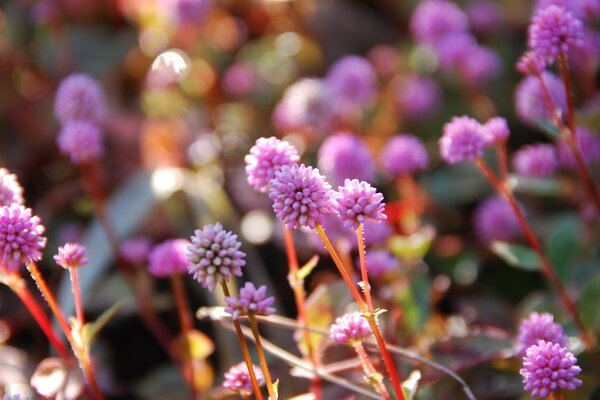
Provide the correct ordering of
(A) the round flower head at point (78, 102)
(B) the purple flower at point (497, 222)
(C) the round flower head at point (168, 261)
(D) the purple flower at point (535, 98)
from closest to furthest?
1. (C) the round flower head at point (168, 261)
2. (D) the purple flower at point (535, 98)
3. (A) the round flower head at point (78, 102)
4. (B) the purple flower at point (497, 222)

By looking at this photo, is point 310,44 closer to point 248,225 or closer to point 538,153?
point 248,225

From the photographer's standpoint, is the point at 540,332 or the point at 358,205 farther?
the point at 540,332

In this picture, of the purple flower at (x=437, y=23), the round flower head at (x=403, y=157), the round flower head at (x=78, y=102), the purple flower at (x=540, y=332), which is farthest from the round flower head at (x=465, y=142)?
the purple flower at (x=437, y=23)

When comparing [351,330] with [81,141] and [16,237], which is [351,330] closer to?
[16,237]

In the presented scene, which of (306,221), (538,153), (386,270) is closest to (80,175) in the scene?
(386,270)

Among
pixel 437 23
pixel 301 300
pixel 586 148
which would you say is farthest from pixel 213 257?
pixel 437 23

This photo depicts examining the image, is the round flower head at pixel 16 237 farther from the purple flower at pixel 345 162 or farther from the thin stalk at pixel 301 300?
the purple flower at pixel 345 162

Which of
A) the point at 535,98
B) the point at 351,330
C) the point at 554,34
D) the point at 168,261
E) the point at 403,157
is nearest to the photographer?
the point at 351,330

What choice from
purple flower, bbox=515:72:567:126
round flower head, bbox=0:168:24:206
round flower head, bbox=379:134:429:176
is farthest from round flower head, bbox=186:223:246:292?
round flower head, bbox=379:134:429:176
